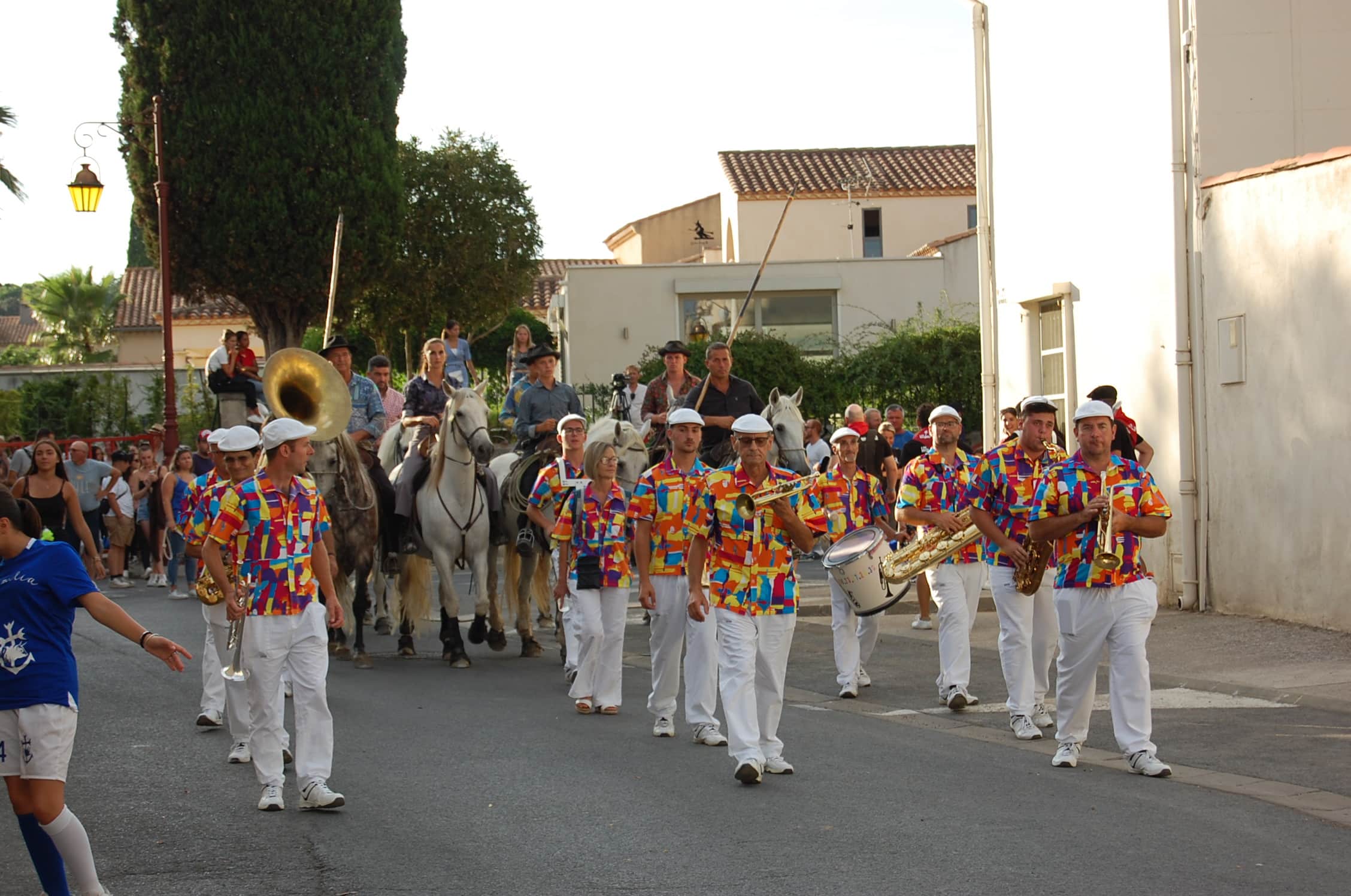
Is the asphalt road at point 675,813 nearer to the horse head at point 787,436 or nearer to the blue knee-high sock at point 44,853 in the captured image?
the blue knee-high sock at point 44,853

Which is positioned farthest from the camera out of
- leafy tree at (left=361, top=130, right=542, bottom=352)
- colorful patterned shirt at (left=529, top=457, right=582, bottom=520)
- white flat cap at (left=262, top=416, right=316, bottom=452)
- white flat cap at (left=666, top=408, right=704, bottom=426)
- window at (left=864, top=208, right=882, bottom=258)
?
window at (left=864, top=208, right=882, bottom=258)

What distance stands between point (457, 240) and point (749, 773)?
107 ft

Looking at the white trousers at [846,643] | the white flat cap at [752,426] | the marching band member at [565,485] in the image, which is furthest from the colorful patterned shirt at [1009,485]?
the marching band member at [565,485]

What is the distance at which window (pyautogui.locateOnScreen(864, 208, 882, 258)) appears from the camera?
53969 mm

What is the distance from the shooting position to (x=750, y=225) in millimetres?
51438

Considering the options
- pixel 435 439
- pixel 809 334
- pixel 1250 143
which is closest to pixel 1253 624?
pixel 1250 143

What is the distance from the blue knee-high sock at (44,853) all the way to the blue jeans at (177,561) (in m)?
15.0

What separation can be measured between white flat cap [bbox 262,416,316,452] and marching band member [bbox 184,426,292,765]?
297 mm

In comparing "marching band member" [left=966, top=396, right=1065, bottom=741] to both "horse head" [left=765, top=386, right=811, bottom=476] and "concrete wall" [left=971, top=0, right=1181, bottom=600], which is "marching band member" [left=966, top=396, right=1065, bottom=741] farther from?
"concrete wall" [left=971, top=0, right=1181, bottom=600]

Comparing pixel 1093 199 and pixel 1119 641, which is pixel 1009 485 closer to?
pixel 1119 641

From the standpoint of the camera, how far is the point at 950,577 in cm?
1094

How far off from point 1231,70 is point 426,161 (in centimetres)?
2739

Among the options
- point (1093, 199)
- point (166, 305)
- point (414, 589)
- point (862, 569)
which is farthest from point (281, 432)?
point (166, 305)

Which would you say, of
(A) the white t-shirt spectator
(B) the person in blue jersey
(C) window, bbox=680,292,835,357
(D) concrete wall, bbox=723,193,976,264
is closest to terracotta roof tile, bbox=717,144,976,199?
(D) concrete wall, bbox=723,193,976,264
